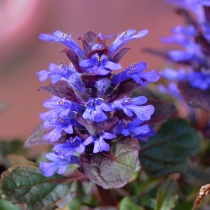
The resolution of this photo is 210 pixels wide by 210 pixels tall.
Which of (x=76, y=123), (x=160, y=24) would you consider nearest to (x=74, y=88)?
(x=76, y=123)

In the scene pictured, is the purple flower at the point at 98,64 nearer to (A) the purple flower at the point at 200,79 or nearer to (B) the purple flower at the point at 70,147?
(B) the purple flower at the point at 70,147

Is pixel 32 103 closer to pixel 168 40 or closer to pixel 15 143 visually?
pixel 15 143

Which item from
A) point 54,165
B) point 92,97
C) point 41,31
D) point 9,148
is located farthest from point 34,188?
point 41,31

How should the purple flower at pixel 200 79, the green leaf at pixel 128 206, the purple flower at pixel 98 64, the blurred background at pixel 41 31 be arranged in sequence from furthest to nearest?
1. the blurred background at pixel 41 31
2. the purple flower at pixel 200 79
3. the green leaf at pixel 128 206
4. the purple flower at pixel 98 64

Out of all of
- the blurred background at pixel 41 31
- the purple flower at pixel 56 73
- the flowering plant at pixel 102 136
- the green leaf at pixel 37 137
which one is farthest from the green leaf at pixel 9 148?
the blurred background at pixel 41 31

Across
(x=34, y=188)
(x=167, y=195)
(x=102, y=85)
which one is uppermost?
(x=102, y=85)

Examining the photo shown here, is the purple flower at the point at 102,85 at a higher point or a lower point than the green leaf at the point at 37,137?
higher

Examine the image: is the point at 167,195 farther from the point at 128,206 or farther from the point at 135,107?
the point at 135,107
